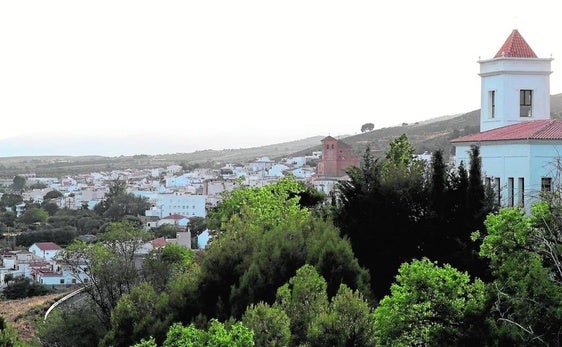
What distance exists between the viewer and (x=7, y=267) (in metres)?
58.2

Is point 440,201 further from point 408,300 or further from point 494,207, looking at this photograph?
point 408,300

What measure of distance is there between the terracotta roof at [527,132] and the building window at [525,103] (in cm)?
206

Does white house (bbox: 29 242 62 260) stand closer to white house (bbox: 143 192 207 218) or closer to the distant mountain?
white house (bbox: 143 192 207 218)

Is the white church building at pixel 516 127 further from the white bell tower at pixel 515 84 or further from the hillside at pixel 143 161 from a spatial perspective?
the hillside at pixel 143 161

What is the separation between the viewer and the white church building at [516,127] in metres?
22.8

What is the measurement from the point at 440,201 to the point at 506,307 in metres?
8.58

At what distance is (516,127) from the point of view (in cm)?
2561

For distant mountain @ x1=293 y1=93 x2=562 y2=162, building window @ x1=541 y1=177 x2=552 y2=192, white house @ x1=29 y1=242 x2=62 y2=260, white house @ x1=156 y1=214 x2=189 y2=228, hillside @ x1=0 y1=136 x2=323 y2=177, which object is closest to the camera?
building window @ x1=541 y1=177 x2=552 y2=192

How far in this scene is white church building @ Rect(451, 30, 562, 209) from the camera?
74.9 ft

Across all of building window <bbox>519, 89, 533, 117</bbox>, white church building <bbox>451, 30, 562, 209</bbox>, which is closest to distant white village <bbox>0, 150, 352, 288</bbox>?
white church building <bbox>451, 30, 562, 209</bbox>

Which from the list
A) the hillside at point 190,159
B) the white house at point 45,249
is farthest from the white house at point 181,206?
the white house at point 45,249

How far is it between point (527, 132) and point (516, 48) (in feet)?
19.1

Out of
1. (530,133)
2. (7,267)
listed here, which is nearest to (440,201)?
(530,133)

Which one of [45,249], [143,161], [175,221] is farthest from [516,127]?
[143,161]
